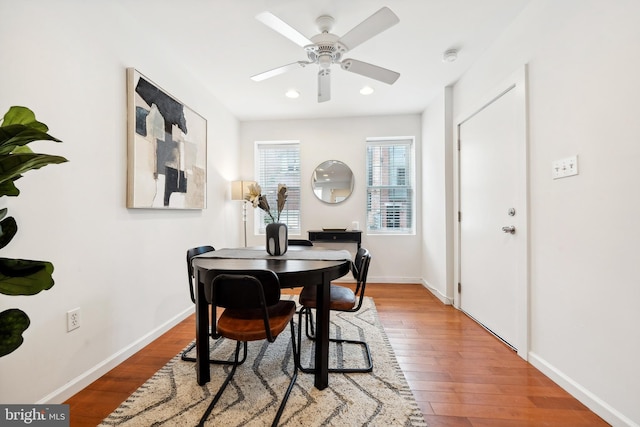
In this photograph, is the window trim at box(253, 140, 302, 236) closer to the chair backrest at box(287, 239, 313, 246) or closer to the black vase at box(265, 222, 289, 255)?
the chair backrest at box(287, 239, 313, 246)

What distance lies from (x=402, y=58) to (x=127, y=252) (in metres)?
2.86

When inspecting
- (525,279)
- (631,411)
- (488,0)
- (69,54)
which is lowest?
(631,411)

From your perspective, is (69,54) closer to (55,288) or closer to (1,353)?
(55,288)

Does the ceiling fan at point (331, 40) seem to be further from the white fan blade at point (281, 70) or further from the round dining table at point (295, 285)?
the round dining table at point (295, 285)

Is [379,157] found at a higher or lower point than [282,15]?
lower

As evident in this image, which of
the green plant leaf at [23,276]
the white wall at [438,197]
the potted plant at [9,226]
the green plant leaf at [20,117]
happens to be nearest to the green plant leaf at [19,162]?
the potted plant at [9,226]

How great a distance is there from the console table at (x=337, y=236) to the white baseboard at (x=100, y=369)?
1962 mm

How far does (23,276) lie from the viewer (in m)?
0.81

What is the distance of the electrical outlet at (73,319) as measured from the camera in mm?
1482

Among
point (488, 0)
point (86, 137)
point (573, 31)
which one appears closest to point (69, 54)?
point (86, 137)

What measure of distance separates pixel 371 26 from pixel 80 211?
6.87 feet

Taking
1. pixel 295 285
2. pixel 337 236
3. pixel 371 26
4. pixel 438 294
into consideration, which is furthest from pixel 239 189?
pixel 438 294

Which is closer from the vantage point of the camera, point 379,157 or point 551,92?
point 551,92

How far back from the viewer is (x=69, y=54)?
1.50 meters
